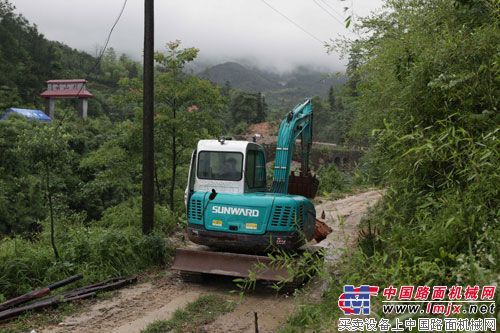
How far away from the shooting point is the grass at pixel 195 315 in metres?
6.05

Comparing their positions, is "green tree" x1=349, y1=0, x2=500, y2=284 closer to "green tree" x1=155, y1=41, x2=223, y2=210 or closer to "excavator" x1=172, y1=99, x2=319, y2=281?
"excavator" x1=172, y1=99, x2=319, y2=281

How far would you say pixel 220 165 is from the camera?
8531 mm

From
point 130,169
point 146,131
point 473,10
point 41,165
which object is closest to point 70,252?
point 41,165

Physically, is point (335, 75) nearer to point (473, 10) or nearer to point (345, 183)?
point (473, 10)

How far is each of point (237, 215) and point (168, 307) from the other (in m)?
1.80

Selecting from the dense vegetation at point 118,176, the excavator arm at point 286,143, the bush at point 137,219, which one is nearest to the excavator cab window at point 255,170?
the excavator arm at point 286,143

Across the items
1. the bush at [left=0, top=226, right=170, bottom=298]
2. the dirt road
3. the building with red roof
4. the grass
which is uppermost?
the building with red roof

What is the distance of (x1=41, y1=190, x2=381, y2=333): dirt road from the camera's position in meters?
6.18

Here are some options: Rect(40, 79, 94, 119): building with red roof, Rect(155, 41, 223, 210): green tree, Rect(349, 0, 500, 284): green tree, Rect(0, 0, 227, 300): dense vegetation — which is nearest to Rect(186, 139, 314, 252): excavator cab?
Rect(349, 0, 500, 284): green tree

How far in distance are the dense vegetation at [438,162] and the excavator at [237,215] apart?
136 centimetres

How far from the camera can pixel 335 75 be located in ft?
49.6

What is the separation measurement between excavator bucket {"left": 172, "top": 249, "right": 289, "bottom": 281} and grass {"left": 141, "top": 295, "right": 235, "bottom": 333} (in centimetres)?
49

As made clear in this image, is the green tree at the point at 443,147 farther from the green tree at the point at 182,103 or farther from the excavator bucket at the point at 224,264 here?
the green tree at the point at 182,103

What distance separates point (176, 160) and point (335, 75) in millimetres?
5978
